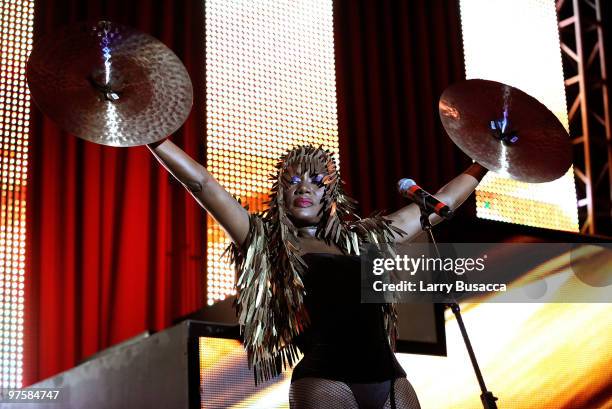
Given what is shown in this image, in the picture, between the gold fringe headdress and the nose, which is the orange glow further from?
the nose

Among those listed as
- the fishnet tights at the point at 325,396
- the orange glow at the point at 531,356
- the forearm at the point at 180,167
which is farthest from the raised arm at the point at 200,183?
the orange glow at the point at 531,356

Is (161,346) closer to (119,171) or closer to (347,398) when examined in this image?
(347,398)

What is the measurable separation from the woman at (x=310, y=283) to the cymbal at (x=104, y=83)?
98 mm

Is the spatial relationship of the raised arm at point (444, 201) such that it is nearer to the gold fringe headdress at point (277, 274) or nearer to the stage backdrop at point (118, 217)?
the gold fringe headdress at point (277, 274)

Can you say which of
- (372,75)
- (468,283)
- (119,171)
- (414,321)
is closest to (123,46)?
(414,321)

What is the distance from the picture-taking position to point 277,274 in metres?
2.45

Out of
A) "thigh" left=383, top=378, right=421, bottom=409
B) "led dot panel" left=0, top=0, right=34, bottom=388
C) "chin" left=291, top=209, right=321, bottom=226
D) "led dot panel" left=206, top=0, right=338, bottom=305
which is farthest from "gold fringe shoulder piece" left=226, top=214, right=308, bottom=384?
"led dot panel" left=206, top=0, right=338, bottom=305

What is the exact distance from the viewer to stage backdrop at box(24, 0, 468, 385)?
16.1 ft

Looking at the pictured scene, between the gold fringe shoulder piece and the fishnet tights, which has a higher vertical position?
the gold fringe shoulder piece

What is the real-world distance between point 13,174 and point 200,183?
2956 millimetres

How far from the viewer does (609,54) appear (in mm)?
6801

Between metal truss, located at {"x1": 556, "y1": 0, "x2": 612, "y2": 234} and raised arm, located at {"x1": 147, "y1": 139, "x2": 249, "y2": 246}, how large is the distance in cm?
471

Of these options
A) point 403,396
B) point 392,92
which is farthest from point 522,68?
point 403,396

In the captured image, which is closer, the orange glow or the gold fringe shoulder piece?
the gold fringe shoulder piece
